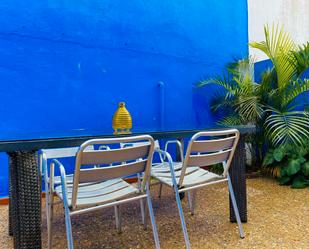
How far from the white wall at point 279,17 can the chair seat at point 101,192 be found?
3878mm

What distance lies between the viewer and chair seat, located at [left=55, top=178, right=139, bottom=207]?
1417 mm

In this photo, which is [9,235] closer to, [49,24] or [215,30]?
[49,24]

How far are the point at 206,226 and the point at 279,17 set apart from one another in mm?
4609

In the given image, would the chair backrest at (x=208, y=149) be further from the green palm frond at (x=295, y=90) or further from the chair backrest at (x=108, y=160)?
the green palm frond at (x=295, y=90)

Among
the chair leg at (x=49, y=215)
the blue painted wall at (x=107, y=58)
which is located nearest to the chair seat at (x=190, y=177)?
the blue painted wall at (x=107, y=58)

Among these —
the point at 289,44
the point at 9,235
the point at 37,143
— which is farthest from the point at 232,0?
the point at 9,235

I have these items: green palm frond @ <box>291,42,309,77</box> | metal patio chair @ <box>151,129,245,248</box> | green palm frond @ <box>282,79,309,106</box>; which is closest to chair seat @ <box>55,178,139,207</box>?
metal patio chair @ <box>151,129,245,248</box>

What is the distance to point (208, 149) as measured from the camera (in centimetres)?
169

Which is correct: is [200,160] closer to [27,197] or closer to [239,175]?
[239,175]

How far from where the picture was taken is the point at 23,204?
1.37 metres

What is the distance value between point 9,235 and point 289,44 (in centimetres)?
395

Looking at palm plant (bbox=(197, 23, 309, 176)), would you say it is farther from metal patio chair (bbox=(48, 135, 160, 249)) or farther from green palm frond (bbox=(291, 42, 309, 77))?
metal patio chair (bbox=(48, 135, 160, 249))

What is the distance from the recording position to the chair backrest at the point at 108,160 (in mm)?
1250

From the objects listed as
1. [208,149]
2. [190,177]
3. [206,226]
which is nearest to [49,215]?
[190,177]
